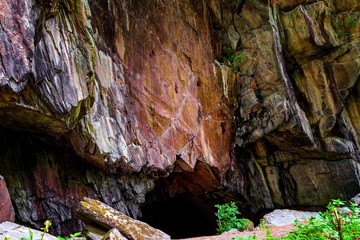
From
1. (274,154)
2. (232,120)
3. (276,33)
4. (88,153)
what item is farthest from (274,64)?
(88,153)

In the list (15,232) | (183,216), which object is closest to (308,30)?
(183,216)

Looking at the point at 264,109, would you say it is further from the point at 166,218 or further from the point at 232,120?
the point at 166,218

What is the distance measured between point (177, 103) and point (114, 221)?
7.26 m

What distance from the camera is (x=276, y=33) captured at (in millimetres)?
15383

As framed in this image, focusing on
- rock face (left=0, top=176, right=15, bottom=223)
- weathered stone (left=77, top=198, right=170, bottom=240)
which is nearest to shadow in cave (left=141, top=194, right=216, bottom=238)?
weathered stone (left=77, top=198, right=170, bottom=240)

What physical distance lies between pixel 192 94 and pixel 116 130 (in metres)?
4.75

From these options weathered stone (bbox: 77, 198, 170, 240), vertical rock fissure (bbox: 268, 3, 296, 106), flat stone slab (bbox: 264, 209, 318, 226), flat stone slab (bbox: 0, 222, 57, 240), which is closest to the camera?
flat stone slab (bbox: 0, 222, 57, 240)

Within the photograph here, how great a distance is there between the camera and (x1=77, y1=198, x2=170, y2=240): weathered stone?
17.8ft

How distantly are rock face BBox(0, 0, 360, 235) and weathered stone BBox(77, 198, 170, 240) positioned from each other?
2.45 meters

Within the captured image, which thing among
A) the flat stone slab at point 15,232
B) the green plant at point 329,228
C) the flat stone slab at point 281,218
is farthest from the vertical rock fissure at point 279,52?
the flat stone slab at point 15,232

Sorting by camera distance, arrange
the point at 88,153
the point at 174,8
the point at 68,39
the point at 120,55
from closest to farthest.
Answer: the point at 68,39
the point at 88,153
the point at 120,55
the point at 174,8

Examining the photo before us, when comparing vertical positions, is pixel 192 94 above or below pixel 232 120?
above

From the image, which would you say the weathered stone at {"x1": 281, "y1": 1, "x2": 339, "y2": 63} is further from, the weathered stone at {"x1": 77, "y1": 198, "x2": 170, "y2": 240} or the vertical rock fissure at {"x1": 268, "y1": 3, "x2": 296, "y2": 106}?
the weathered stone at {"x1": 77, "y1": 198, "x2": 170, "y2": 240}

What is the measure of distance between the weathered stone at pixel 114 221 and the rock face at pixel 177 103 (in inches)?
96.5
